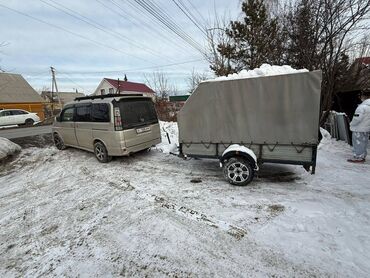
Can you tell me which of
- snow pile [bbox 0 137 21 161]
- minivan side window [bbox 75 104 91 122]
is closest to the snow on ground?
minivan side window [bbox 75 104 91 122]

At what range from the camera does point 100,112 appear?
641 centimetres

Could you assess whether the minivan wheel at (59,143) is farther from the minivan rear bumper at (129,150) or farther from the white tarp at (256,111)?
the white tarp at (256,111)

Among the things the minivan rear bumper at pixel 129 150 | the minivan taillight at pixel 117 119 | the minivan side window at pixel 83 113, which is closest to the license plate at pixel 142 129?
the minivan rear bumper at pixel 129 150

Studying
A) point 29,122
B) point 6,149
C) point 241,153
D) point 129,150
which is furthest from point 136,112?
point 29,122

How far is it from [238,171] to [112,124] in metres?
3.55

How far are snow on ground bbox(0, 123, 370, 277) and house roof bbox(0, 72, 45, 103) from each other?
33794 mm

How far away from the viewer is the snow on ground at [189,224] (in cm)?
258

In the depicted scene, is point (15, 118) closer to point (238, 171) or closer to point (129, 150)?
point (129, 150)

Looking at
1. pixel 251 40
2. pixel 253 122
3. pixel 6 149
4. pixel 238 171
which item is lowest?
pixel 238 171

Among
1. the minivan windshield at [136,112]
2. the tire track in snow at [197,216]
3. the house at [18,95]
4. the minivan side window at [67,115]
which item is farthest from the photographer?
the house at [18,95]

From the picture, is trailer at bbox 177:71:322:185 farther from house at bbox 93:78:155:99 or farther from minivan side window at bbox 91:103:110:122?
house at bbox 93:78:155:99

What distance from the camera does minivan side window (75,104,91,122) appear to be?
6.84 m

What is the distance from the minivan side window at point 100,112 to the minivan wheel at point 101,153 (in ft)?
2.50

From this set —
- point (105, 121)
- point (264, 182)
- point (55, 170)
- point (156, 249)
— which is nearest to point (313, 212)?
point (264, 182)
